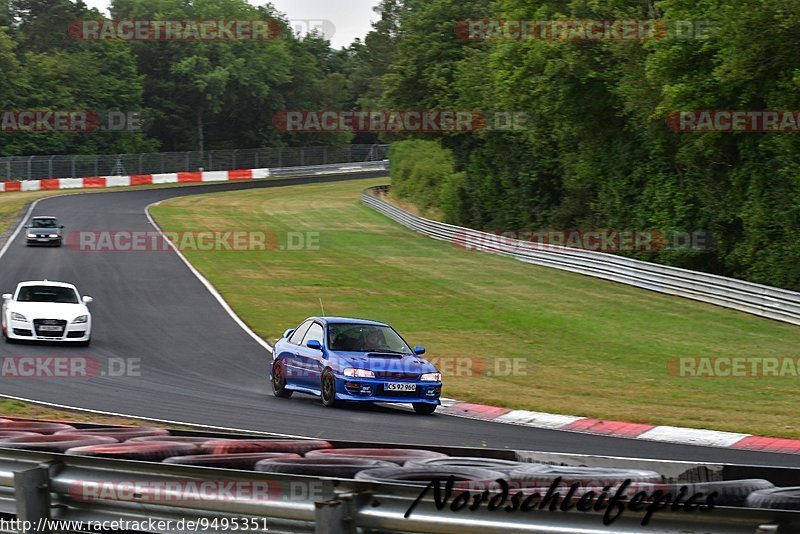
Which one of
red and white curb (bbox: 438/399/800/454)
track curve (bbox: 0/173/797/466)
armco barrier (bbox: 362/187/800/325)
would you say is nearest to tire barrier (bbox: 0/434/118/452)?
track curve (bbox: 0/173/797/466)

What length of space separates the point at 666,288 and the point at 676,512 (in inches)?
1167

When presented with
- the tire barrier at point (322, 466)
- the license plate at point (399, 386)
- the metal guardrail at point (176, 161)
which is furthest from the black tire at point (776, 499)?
the metal guardrail at point (176, 161)

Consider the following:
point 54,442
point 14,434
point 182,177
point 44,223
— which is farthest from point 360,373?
point 182,177

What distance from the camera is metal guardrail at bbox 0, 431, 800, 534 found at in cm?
436

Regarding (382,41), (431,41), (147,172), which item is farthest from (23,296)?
(382,41)

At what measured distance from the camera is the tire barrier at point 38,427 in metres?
7.85

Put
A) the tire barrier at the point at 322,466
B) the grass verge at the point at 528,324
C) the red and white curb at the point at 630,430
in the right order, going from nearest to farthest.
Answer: the tire barrier at the point at 322,466 → the red and white curb at the point at 630,430 → the grass verge at the point at 528,324

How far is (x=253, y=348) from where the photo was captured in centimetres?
2245

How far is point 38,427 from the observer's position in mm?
8023

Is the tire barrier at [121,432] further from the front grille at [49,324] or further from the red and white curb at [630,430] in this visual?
the front grille at [49,324]

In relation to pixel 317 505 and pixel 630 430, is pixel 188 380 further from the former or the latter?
pixel 317 505

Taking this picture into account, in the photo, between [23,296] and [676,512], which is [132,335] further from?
[676,512]

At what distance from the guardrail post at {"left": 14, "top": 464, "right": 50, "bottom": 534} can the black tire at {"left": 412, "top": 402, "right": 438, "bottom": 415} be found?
1030 cm

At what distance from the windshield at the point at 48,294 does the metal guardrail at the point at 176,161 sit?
166 feet
